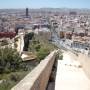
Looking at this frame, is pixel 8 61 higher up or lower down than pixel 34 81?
lower down

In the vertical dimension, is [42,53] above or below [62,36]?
above

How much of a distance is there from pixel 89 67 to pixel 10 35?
48.5 m

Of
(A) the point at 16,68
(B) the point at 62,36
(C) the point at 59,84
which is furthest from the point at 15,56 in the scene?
(B) the point at 62,36

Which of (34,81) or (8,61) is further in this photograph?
(8,61)

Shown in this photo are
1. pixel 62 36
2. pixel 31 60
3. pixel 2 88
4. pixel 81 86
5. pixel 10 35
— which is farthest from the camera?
pixel 62 36

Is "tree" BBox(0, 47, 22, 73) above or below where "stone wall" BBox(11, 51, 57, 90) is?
below

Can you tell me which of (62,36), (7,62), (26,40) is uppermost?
(7,62)

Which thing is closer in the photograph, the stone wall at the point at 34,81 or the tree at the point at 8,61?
the stone wall at the point at 34,81

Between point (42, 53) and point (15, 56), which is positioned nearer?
point (15, 56)

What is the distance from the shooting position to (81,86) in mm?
7473

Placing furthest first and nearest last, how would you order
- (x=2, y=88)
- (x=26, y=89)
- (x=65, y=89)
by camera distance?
(x=65, y=89) → (x=2, y=88) → (x=26, y=89)

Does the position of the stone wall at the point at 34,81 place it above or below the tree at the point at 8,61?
above

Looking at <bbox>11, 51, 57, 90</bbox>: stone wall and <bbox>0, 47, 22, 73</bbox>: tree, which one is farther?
<bbox>0, 47, 22, 73</bbox>: tree

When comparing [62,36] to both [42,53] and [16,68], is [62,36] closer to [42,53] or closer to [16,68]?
[42,53]
